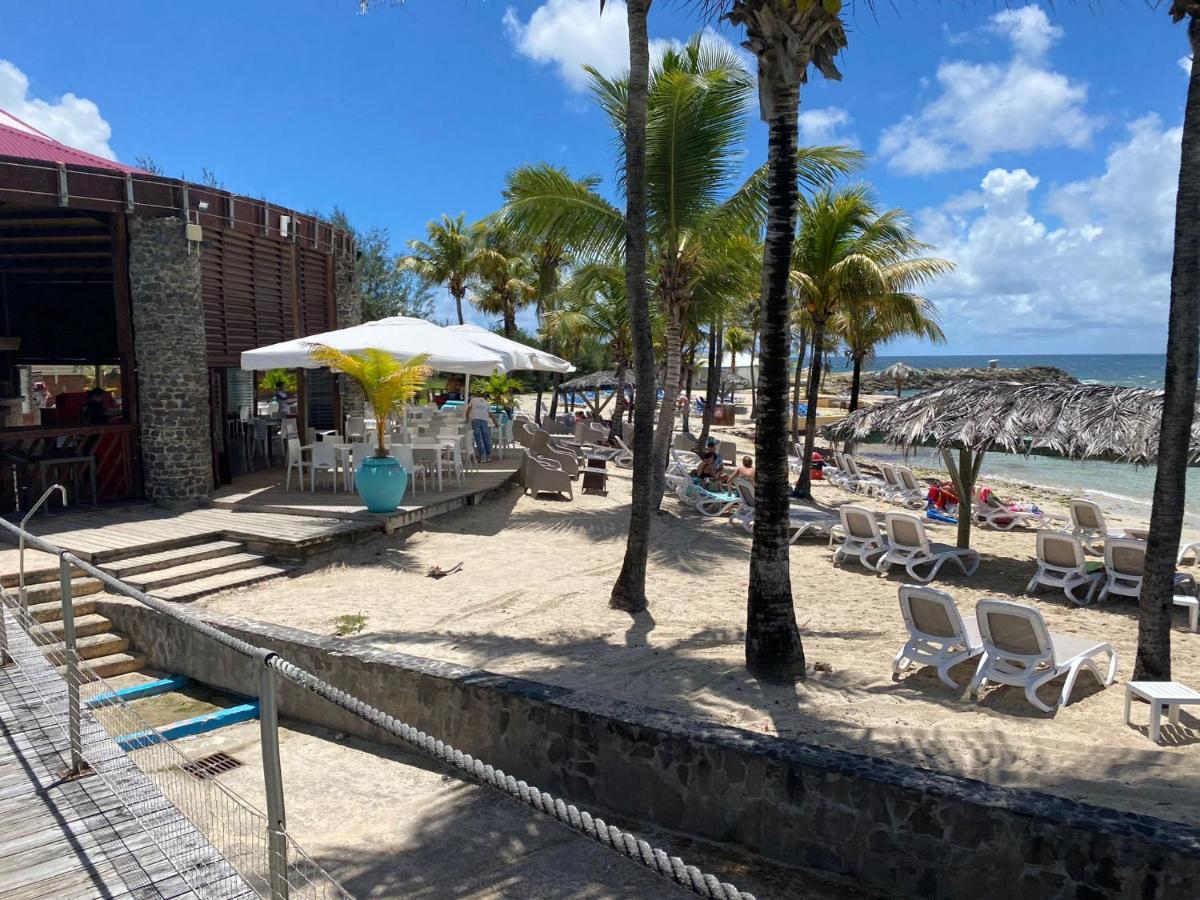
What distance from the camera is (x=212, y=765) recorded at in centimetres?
500

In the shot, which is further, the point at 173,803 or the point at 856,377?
the point at 856,377

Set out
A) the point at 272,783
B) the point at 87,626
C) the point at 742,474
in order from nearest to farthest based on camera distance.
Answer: the point at 272,783 < the point at 87,626 < the point at 742,474

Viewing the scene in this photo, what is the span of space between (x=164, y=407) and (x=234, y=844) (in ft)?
27.9

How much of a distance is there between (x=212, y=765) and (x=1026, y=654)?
550cm

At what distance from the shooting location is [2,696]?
15.3ft

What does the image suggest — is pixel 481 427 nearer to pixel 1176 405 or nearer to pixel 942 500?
pixel 942 500

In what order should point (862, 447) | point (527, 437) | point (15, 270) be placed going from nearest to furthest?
point (15, 270) < point (527, 437) < point (862, 447)

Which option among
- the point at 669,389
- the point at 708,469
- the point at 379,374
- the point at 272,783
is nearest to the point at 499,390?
the point at 708,469

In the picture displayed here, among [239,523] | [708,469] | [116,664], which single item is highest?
[708,469]

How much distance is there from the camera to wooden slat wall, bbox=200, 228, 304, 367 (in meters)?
12.3

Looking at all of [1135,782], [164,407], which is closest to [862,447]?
[164,407]

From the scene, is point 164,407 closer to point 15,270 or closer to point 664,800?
point 15,270

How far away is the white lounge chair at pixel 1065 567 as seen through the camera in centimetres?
867

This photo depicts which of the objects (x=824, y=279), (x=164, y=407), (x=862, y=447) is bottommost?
(x=862, y=447)
